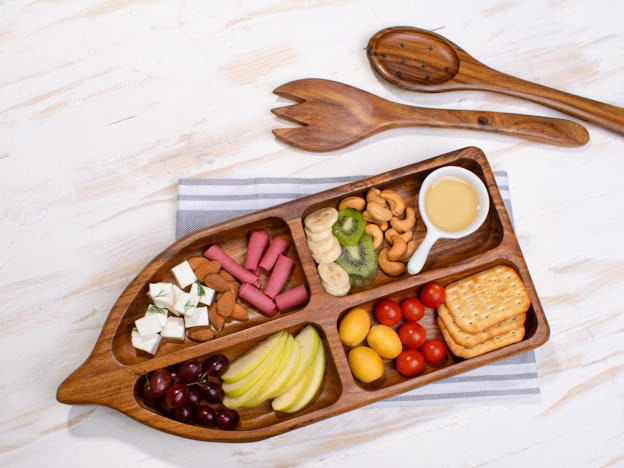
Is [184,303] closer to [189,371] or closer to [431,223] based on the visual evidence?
[189,371]

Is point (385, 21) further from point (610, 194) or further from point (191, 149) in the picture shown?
point (610, 194)

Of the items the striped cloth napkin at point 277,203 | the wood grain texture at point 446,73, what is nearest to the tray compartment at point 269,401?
the striped cloth napkin at point 277,203

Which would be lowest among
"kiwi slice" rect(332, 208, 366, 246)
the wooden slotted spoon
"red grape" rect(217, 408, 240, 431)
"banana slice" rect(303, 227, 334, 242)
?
"red grape" rect(217, 408, 240, 431)

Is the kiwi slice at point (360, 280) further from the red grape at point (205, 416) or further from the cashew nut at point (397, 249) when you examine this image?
the red grape at point (205, 416)

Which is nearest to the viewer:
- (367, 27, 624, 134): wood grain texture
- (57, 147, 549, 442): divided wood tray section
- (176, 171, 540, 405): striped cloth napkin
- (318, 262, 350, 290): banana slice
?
(57, 147, 549, 442): divided wood tray section

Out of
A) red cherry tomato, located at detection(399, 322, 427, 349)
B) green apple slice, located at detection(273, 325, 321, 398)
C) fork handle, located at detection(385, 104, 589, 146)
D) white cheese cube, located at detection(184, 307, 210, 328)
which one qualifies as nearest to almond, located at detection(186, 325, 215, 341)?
white cheese cube, located at detection(184, 307, 210, 328)

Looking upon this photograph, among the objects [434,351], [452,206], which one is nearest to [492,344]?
[434,351]

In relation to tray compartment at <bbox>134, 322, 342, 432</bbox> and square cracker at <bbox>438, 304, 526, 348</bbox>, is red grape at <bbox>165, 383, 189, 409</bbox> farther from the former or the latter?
square cracker at <bbox>438, 304, 526, 348</bbox>
